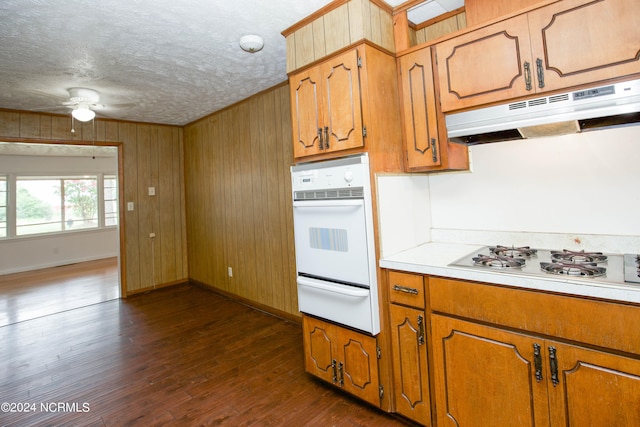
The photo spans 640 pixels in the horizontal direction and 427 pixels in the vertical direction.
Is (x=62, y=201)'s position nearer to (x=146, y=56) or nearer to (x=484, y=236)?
(x=146, y=56)

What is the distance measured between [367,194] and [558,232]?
115 cm

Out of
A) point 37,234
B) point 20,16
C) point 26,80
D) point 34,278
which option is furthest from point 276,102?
point 37,234

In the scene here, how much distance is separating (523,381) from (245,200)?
3.22 m

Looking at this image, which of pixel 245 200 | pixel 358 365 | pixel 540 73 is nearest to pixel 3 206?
pixel 245 200

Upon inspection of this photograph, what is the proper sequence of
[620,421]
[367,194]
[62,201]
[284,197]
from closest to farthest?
[620,421] → [367,194] → [284,197] → [62,201]

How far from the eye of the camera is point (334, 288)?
190cm

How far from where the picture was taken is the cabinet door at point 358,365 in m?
1.83

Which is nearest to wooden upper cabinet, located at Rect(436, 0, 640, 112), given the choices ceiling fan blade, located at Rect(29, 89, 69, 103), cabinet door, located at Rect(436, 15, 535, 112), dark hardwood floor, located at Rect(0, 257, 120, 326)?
cabinet door, located at Rect(436, 15, 535, 112)

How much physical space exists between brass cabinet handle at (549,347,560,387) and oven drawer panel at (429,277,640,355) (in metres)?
0.07

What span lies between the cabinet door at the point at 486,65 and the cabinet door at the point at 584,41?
5cm

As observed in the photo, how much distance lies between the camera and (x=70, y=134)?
4125 millimetres

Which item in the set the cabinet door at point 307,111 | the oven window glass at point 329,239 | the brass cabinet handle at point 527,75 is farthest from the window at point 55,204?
the brass cabinet handle at point 527,75

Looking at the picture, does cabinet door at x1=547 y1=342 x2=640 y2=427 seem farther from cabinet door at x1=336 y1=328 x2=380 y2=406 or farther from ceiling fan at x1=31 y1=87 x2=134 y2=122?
ceiling fan at x1=31 y1=87 x2=134 y2=122

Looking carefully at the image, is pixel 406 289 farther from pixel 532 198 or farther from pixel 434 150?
pixel 532 198
